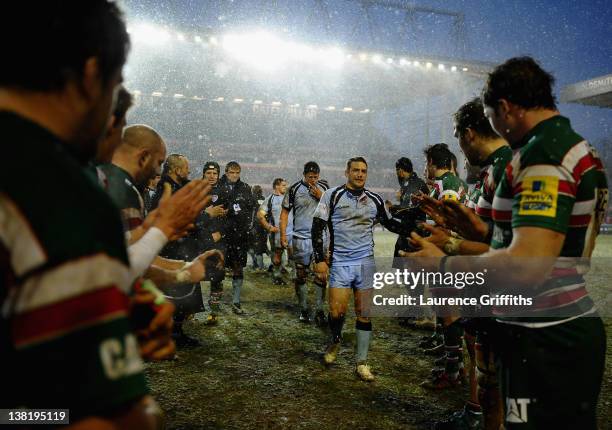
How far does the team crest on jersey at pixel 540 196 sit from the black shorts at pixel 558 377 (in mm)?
599

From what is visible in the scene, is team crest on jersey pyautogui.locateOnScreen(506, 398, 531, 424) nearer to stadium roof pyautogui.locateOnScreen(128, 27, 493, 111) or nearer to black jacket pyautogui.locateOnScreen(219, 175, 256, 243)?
black jacket pyautogui.locateOnScreen(219, 175, 256, 243)

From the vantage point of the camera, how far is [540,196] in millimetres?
1717

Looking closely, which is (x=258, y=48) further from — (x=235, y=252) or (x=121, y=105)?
(x=121, y=105)

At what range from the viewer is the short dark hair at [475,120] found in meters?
3.12

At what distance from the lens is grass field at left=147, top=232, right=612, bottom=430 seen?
3.80 meters

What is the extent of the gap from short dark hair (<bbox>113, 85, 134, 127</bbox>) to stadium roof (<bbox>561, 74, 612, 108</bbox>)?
1337 inches

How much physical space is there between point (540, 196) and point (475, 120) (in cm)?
164

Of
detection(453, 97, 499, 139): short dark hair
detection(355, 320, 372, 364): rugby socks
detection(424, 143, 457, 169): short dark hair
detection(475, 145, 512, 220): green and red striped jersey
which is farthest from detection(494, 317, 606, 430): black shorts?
detection(424, 143, 457, 169): short dark hair

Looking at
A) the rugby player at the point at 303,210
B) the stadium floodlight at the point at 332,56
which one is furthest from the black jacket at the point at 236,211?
the stadium floodlight at the point at 332,56

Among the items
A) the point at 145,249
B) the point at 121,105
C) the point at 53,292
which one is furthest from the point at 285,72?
the point at 53,292

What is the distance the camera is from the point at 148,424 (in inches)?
32.8

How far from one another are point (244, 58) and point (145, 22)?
8262mm

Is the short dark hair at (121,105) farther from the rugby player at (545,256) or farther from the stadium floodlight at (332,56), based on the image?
the stadium floodlight at (332,56)

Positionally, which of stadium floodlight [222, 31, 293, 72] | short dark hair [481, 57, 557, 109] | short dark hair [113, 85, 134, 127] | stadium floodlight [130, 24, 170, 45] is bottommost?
short dark hair [113, 85, 134, 127]
